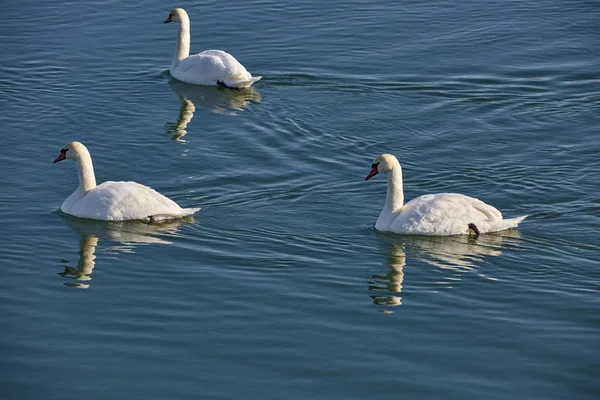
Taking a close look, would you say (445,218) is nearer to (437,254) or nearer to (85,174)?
(437,254)

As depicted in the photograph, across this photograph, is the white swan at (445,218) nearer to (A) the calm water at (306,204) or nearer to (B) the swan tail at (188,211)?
(A) the calm water at (306,204)

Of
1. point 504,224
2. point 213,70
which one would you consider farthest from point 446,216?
point 213,70

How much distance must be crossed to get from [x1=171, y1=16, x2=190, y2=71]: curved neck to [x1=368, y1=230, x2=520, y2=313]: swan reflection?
9404mm

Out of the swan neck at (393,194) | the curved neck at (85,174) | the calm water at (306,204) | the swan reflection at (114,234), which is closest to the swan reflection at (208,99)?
the calm water at (306,204)

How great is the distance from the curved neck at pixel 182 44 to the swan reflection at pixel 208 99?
16.1 inches

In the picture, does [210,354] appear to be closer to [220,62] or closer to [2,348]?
[2,348]

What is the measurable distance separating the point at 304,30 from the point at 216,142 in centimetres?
775

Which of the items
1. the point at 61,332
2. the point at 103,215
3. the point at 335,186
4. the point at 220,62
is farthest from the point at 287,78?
the point at 61,332

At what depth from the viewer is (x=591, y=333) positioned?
12.9 metres

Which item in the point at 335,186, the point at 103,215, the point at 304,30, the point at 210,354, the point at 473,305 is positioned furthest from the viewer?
the point at 304,30

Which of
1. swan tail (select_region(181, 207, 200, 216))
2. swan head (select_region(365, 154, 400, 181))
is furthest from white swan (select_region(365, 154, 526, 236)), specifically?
swan tail (select_region(181, 207, 200, 216))

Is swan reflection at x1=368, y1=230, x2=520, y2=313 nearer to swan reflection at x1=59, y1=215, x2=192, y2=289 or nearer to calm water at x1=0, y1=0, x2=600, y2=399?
calm water at x1=0, y1=0, x2=600, y2=399

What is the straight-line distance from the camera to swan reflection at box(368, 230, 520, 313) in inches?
571

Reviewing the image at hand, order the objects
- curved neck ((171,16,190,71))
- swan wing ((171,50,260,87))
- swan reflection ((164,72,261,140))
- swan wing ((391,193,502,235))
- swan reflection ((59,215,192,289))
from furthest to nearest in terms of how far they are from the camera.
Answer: curved neck ((171,16,190,71))
swan wing ((171,50,260,87))
swan reflection ((164,72,261,140))
swan wing ((391,193,502,235))
swan reflection ((59,215,192,289))
